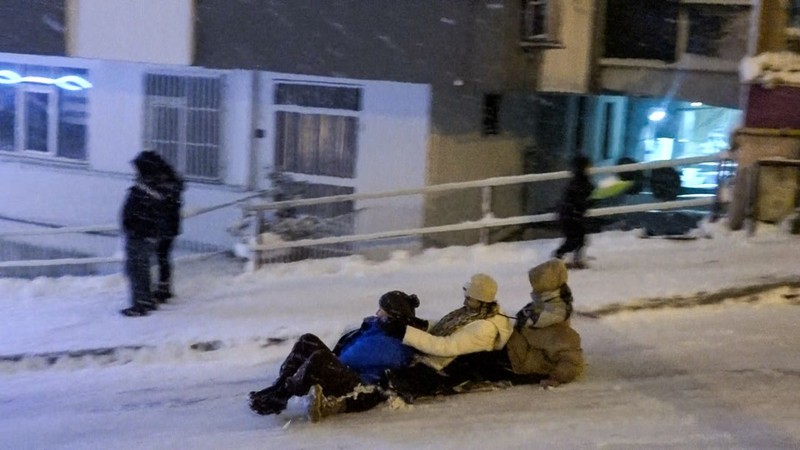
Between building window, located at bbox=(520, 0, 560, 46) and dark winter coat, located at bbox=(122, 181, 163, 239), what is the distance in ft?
19.2

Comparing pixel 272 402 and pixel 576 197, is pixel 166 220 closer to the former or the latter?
pixel 272 402

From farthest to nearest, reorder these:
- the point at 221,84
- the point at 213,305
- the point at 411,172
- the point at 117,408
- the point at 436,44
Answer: the point at 221,84 → the point at 411,172 → the point at 436,44 → the point at 213,305 → the point at 117,408

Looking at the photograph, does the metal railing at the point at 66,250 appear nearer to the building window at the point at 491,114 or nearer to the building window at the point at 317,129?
the building window at the point at 317,129

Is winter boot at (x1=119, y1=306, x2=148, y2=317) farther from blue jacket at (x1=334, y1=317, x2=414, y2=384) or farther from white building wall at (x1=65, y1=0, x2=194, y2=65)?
white building wall at (x1=65, y1=0, x2=194, y2=65)

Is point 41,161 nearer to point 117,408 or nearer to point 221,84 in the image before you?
point 221,84

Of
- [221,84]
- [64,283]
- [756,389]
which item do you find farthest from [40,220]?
[756,389]

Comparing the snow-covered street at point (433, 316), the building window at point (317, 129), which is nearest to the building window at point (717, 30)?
the snow-covered street at point (433, 316)

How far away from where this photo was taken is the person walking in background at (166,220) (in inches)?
378

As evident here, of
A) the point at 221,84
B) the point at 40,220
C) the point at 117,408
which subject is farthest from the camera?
the point at 40,220

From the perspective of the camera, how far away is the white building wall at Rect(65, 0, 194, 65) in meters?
13.8

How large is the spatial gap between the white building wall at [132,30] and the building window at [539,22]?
4.46 m

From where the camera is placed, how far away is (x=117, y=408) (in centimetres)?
715

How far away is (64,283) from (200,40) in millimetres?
4212

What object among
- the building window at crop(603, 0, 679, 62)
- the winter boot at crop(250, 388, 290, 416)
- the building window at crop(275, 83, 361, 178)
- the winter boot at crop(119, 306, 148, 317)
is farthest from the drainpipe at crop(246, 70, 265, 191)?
the winter boot at crop(250, 388, 290, 416)
